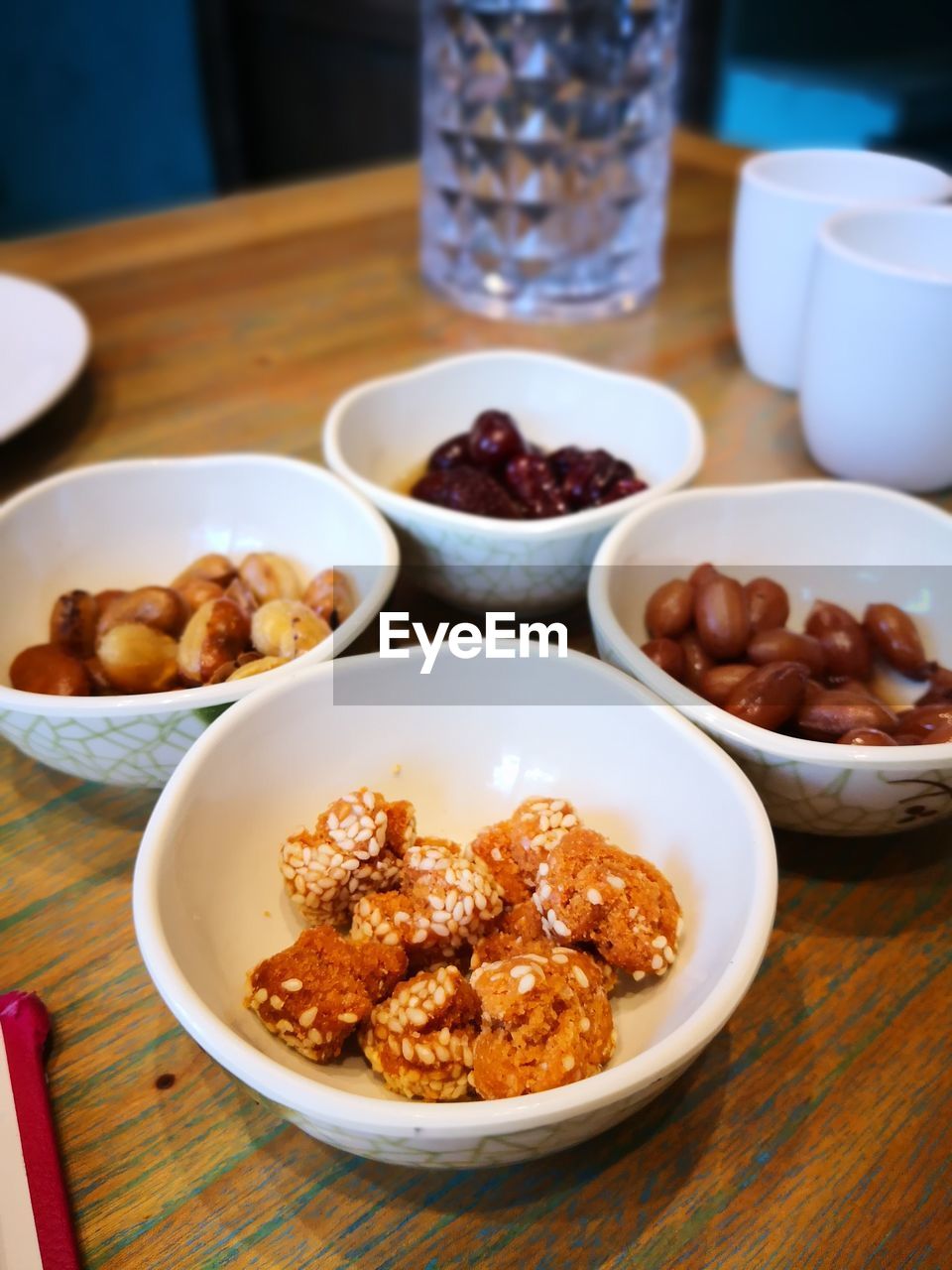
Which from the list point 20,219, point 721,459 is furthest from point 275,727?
point 20,219

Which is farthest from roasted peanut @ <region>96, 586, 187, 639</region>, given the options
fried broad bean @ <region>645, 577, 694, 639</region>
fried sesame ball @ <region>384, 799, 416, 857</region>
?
fried broad bean @ <region>645, 577, 694, 639</region>

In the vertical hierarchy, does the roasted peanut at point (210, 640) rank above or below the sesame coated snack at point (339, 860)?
above

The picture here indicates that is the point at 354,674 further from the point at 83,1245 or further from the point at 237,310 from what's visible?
the point at 237,310

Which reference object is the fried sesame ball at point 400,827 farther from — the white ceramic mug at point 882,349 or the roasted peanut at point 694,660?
the white ceramic mug at point 882,349

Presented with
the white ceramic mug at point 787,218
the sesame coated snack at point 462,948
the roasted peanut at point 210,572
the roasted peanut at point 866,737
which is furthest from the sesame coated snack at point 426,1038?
the white ceramic mug at point 787,218

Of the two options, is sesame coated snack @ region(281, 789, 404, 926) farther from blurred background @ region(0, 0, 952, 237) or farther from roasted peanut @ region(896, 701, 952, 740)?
blurred background @ region(0, 0, 952, 237)

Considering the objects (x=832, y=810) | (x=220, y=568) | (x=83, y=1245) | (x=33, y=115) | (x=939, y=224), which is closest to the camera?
(x=83, y=1245)
